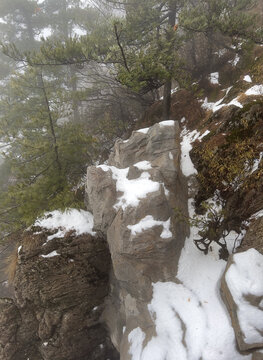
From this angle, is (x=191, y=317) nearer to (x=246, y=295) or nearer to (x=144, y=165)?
(x=246, y=295)

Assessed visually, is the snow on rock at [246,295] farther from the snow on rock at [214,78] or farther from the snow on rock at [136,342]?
the snow on rock at [214,78]

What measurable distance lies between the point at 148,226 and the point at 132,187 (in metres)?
1.25

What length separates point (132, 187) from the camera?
599 cm

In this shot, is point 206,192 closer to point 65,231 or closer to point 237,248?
point 237,248

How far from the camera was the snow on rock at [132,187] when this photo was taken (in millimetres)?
5621

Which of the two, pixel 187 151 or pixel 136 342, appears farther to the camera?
pixel 187 151

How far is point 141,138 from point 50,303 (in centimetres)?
604

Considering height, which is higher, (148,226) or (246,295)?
(148,226)

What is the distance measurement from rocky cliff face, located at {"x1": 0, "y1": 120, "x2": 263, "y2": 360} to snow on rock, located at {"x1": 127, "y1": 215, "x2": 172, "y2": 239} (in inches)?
1.0

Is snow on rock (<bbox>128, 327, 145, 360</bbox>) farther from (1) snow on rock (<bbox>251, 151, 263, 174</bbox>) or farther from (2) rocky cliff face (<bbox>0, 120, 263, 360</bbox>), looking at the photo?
(1) snow on rock (<bbox>251, 151, 263, 174</bbox>)

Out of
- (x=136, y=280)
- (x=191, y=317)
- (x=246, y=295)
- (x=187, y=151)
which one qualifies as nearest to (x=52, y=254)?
(x=136, y=280)

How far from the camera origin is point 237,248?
5199 mm

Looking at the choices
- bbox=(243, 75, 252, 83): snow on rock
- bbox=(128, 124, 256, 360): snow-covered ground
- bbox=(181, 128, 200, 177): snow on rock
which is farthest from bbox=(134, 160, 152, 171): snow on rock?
bbox=(243, 75, 252, 83): snow on rock

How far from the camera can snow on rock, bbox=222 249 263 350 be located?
153 inches
